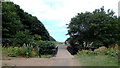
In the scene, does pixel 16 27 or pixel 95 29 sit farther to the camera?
pixel 16 27

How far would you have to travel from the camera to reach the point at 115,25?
22469mm

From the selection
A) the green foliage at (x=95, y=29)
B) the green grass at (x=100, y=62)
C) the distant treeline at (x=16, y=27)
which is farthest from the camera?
the green foliage at (x=95, y=29)

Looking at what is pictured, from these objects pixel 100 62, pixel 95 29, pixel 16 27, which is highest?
pixel 16 27

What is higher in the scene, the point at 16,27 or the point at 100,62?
the point at 16,27

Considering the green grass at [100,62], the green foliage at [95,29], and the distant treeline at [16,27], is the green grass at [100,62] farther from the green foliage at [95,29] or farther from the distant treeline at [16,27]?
the green foliage at [95,29]

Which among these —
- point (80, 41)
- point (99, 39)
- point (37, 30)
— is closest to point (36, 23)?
point (37, 30)

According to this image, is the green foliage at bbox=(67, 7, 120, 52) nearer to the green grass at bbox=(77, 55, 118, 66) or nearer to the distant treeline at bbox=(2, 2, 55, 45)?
the distant treeline at bbox=(2, 2, 55, 45)

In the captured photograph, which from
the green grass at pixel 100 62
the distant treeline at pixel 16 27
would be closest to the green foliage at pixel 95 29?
the distant treeline at pixel 16 27

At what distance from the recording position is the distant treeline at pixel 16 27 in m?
14.9

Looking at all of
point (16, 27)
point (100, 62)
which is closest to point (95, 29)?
point (100, 62)

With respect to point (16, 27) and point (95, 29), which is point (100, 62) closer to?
point (95, 29)

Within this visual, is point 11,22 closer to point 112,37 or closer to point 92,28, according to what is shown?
point 92,28

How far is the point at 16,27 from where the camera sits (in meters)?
27.9

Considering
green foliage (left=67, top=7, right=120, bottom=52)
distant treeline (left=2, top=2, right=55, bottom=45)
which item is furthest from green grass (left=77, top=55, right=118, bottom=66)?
green foliage (left=67, top=7, right=120, bottom=52)
